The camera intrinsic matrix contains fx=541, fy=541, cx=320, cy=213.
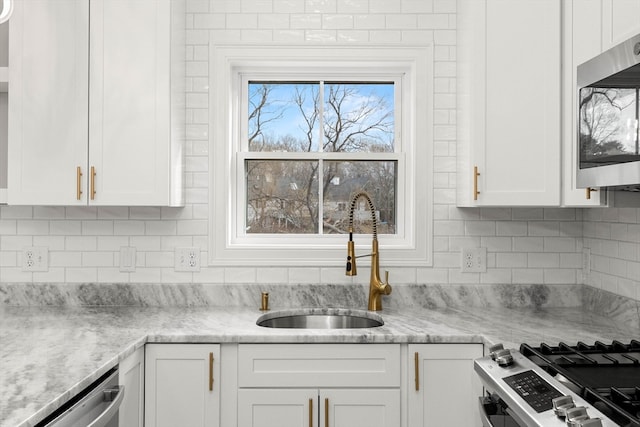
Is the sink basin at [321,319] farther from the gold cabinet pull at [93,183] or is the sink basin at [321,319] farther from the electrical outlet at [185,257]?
the gold cabinet pull at [93,183]

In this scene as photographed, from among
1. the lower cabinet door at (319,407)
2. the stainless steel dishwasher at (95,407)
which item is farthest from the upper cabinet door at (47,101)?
the lower cabinet door at (319,407)

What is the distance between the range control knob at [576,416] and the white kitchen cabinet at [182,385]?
135cm

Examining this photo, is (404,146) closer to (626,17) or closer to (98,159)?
(626,17)

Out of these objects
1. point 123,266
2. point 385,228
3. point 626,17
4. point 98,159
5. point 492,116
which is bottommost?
point 123,266

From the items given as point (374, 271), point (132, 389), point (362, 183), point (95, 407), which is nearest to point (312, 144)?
point (362, 183)

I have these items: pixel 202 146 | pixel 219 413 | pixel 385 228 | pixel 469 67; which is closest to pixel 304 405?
pixel 219 413

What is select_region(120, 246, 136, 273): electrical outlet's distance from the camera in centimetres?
274

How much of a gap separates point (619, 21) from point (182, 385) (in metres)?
2.09

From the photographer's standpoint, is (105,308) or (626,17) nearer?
(626,17)

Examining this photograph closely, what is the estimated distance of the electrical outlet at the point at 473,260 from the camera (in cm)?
276

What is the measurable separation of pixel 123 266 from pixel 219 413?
982mm

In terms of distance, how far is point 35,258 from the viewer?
2730mm

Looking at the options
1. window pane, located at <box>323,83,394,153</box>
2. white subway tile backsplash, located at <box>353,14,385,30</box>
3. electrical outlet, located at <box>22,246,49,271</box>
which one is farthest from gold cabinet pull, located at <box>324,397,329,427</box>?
white subway tile backsplash, located at <box>353,14,385,30</box>

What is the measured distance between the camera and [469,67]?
2.51m
